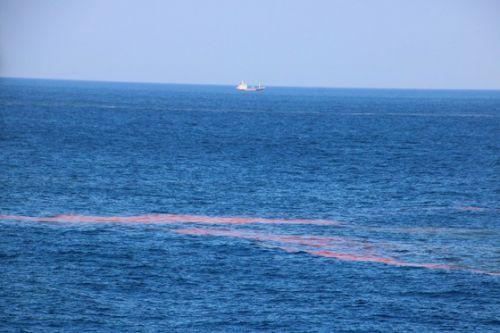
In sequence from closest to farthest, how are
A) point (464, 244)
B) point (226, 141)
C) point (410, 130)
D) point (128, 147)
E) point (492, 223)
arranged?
1. point (464, 244)
2. point (492, 223)
3. point (128, 147)
4. point (226, 141)
5. point (410, 130)

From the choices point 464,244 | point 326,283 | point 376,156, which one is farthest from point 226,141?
point 326,283

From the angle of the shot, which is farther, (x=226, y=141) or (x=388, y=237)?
(x=226, y=141)

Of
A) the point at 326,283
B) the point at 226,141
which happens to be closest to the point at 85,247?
the point at 326,283

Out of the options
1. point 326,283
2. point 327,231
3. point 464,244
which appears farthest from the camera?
point 327,231

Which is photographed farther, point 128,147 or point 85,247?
point 128,147

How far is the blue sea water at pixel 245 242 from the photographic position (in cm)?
3738

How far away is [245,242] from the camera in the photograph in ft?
167

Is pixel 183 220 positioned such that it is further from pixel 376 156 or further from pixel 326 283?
pixel 376 156

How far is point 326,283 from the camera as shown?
42250 mm

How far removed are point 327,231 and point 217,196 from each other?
16106mm

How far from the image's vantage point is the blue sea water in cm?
3738

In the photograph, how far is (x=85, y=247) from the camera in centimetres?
4838

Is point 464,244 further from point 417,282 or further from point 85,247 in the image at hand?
point 85,247

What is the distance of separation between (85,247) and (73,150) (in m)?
55.8
